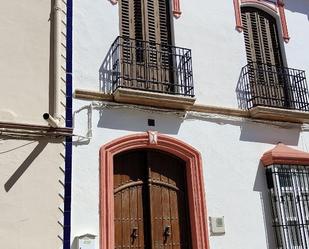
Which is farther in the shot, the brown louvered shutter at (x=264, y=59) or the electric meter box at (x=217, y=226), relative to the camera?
the brown louvered shutter at (x=264, y=59)

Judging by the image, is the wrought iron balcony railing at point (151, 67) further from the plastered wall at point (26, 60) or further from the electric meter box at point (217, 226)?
the electric meter box at point (217, 226)

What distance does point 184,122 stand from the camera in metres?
8.52

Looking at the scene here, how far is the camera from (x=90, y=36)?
830 cm

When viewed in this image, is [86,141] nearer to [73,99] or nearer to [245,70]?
[73,99]

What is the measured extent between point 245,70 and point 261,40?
125 cm

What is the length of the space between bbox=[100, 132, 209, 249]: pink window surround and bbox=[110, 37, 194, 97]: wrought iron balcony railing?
960mm

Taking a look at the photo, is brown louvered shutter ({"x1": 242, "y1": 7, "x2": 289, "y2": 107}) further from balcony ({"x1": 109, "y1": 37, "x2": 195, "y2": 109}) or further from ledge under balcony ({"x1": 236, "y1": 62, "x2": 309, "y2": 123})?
balcony ({"x1": 109, "y1": 37, "x2": 195, "y2": 109})

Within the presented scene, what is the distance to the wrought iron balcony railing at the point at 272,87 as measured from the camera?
368 inches

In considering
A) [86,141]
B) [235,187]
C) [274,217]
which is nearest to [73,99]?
[86,141]

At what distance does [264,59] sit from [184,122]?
292 cm

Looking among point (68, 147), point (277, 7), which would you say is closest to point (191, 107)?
point (68, 147)

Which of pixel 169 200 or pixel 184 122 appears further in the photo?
pixel 184 122

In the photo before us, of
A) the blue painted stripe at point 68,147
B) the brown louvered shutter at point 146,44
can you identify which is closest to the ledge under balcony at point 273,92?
the brown louvered shutter at point 146,44

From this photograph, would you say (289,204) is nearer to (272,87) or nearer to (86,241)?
(272,87)
